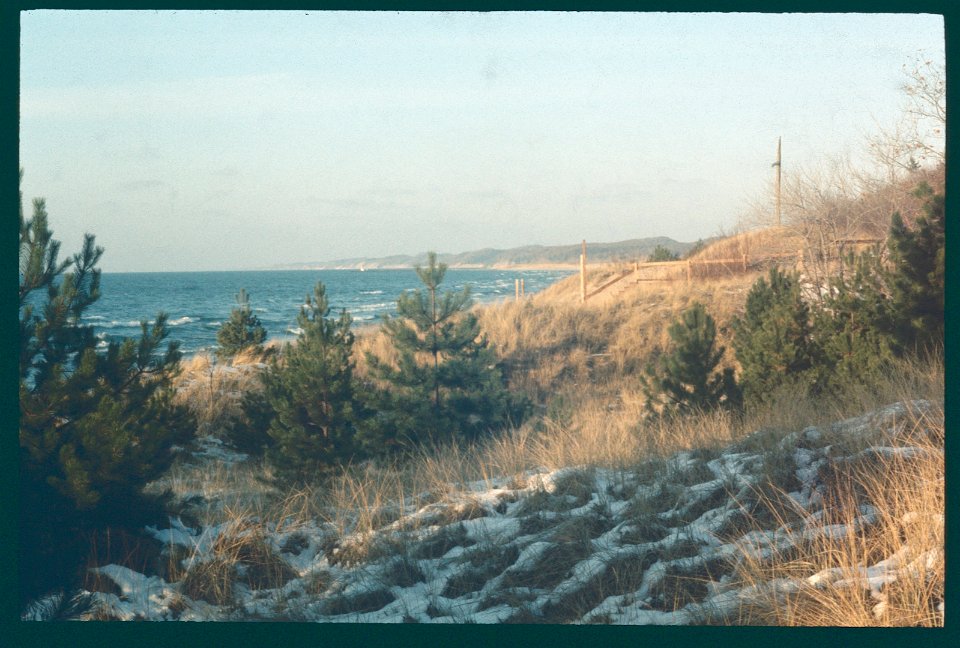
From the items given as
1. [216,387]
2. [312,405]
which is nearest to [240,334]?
[216,387]

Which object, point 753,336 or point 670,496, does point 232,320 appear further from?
point 670,496

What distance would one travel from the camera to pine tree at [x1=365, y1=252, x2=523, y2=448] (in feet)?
34.6

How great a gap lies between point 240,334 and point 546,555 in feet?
39.9

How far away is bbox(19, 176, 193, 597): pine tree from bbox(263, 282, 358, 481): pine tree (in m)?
3.09

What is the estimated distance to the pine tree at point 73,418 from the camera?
187 inches

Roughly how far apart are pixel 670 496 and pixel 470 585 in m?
1.60

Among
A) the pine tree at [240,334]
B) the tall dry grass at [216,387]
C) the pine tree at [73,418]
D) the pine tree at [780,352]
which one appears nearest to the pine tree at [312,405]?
the pine tree at [73,418]

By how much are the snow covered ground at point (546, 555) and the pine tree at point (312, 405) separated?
2724 mm

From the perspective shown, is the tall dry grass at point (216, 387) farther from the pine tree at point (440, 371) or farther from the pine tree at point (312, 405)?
the pine tree at point (312, 405)

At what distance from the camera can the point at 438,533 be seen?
210 inches

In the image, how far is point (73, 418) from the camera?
5.04 m

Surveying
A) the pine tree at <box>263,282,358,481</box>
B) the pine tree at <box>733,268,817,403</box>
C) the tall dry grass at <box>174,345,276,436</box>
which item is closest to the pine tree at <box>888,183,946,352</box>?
the pine tree at <box>733,268,817,403</box>

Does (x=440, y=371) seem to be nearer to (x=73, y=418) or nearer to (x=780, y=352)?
(x=780, y=352)

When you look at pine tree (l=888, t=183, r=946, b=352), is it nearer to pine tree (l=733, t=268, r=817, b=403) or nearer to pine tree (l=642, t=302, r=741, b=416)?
pine tree (l=733, t=268, r=817, b=403)
